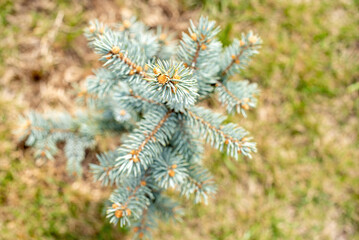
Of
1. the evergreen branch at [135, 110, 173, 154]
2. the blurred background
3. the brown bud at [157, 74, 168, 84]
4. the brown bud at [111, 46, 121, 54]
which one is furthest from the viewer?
the blurred background

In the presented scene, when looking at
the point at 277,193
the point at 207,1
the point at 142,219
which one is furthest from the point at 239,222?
the point at 207,1

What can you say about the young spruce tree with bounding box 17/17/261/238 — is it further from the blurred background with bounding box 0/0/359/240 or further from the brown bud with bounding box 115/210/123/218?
the blurred background with bounding box 0/0/359/240

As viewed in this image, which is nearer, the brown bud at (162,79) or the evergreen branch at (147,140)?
the brown bud at (162,79)

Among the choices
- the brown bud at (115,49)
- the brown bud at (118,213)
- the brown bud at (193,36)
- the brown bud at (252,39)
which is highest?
the brown bud at (252,39)

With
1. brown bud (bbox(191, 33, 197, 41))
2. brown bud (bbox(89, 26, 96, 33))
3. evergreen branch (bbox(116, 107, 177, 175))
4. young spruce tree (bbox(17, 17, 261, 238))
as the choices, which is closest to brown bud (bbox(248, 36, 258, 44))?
young spruce tree (bbox(17, 17, 261, 238))

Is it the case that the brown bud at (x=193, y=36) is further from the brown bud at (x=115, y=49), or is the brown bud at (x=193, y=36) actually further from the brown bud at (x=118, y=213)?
the brown bud at (x=118, y=213)

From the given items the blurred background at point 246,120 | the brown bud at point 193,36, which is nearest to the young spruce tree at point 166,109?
the brown bud at point 193,36

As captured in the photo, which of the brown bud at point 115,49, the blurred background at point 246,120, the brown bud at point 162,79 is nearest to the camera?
the brown bud at point 162,79

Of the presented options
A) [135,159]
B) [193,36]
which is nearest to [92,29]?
[193,36]

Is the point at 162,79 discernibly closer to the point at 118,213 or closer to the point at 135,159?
the point at 135,159
